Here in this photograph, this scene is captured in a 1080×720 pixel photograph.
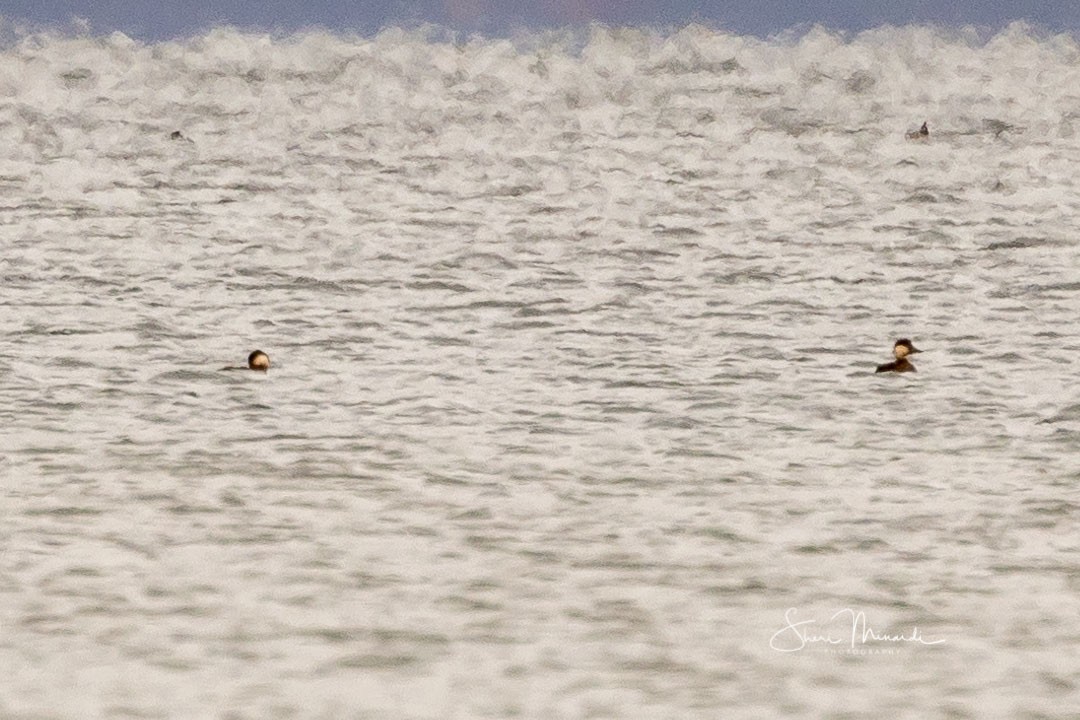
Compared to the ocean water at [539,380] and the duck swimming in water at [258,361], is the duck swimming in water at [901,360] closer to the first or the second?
the ocean water at [539,380]

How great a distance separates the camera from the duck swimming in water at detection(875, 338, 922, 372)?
217 inches

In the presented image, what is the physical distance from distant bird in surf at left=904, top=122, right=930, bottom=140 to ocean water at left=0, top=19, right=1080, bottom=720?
8 centimetres

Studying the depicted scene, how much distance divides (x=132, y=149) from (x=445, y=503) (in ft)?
15.1

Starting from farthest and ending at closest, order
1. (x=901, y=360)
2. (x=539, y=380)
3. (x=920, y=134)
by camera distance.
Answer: (x=920, y=134) → (x=901, y=360) → (x=539, y=380)

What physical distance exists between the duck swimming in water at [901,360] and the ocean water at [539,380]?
75 mm

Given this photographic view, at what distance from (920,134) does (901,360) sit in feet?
11.2

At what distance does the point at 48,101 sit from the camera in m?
9.14

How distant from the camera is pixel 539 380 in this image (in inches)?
213

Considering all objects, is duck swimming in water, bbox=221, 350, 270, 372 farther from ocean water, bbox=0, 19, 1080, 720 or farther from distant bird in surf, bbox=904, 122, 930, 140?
distant bird in surf, bbox=904, 122, 930, 140

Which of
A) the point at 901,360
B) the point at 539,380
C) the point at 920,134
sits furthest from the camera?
the point at 920,134

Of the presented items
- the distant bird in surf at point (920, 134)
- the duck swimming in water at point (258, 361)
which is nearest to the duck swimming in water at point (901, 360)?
the duck swimming in water at point (258, 361)

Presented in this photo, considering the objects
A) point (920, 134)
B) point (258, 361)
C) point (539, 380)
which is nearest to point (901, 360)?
point (539, 380)

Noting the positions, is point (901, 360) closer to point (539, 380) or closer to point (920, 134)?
point (539, 380)

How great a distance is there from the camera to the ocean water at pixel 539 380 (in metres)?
3.43
